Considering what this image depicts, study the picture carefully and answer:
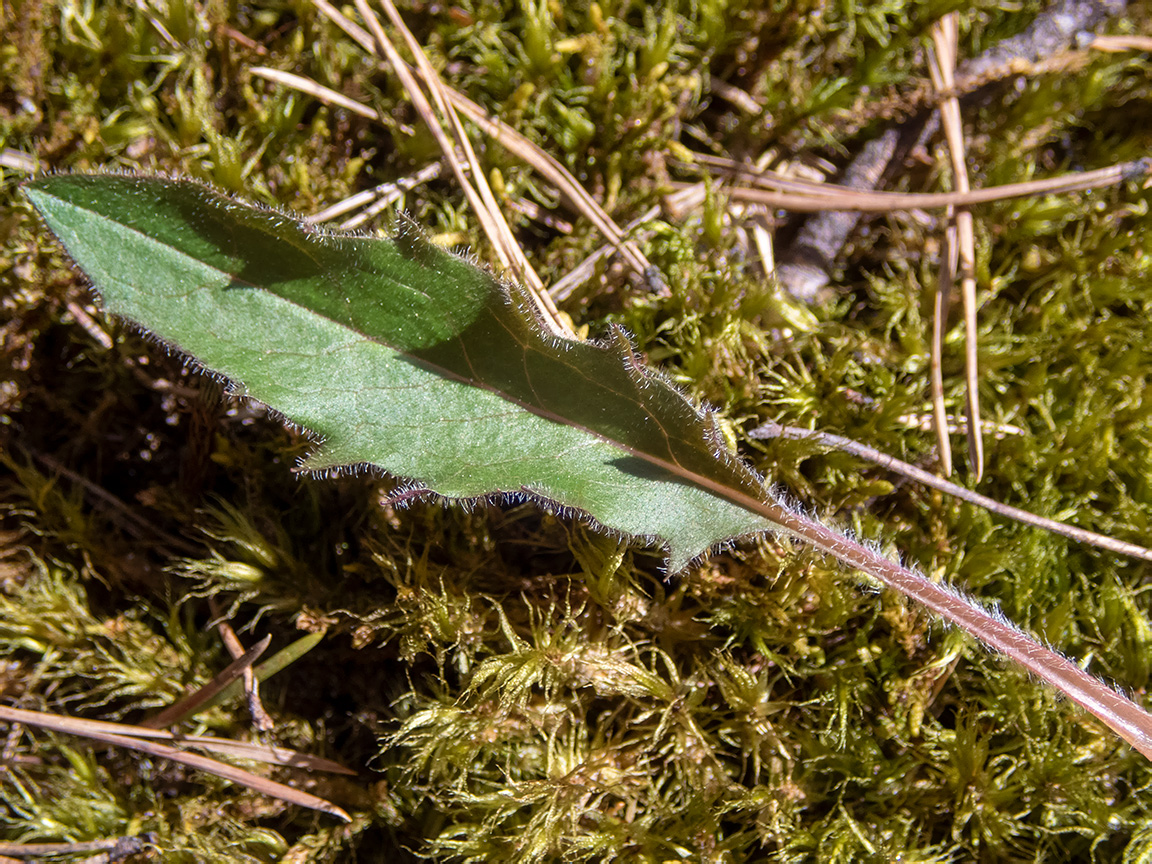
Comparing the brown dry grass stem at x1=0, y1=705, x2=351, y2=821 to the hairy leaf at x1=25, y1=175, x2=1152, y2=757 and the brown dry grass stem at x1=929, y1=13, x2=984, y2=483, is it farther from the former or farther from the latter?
the brown dry grass stem at x1=929, y1=13, x2=984, y2=483

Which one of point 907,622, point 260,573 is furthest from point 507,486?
point 907,622

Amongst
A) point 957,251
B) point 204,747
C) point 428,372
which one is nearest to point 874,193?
point 957,251

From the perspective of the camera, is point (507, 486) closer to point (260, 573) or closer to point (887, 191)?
point (260, 573)

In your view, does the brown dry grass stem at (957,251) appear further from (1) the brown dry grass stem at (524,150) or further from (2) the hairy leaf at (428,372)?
(1) the brown dry grass stem at (524,150)

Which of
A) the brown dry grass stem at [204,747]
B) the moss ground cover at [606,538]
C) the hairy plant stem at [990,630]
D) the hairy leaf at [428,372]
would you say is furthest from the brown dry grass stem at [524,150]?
the brown dry grass stem at [204,747]

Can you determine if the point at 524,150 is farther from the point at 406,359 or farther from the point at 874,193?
the point at 874,193

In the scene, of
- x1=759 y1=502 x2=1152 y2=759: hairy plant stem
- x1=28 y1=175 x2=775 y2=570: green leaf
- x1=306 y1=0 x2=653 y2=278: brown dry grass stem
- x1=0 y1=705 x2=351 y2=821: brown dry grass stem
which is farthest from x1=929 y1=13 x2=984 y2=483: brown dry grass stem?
x1=0 y1=705 x2=351 y2=821: brown dry grass stem
